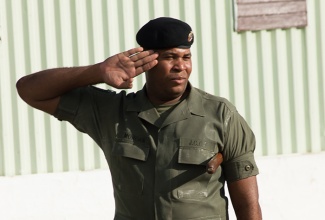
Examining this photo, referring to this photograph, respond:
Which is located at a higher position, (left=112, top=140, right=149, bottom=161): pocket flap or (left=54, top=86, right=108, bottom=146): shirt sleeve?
(left=54, top=86, right=108, bottom=146): shirt sleeve

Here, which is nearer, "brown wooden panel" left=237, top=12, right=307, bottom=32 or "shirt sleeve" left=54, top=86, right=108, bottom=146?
"shirt sleeve" left=54, top=86, right=108, bottom=146

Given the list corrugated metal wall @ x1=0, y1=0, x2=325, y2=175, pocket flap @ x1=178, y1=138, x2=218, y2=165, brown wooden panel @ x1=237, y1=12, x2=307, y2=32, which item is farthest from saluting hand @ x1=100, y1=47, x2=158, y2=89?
brown wooden panel @ x1=237, y1=12, x2=307, y2=32

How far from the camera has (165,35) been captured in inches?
189

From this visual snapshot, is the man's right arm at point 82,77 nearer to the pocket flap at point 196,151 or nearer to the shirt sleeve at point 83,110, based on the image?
the shirt sleeve at point 83,110

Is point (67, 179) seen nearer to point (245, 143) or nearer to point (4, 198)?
point (4, 198)

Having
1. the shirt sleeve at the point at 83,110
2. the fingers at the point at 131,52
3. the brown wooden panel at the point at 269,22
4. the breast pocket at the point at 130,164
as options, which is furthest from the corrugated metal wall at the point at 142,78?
the fingers at the point at 131,52

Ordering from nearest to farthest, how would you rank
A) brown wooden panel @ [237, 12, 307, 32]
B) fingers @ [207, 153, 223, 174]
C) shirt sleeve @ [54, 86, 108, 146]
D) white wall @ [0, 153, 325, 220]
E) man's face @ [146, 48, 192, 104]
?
fingers @ [207, 153, 223, 174] < man's face @ [146, 48, 192, 104] < shirt sleeve @ [54, 86, 108, 146] < white wall @ [0, 153, 325, 220] < brown wooden panel @ [237, 12, 307, 32]

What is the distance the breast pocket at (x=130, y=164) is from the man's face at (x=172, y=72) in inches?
11.5

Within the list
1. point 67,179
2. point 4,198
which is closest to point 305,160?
point 67,179

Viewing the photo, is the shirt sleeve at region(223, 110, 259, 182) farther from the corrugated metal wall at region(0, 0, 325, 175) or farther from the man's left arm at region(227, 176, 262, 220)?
the corrugated metal wall at region(0, 0, 325, 175)

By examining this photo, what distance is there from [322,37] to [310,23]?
17 centimetres

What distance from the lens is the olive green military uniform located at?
475 cm

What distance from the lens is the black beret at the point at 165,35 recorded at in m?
4.79

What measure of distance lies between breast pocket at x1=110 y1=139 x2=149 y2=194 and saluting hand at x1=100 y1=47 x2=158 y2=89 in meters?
0.33
